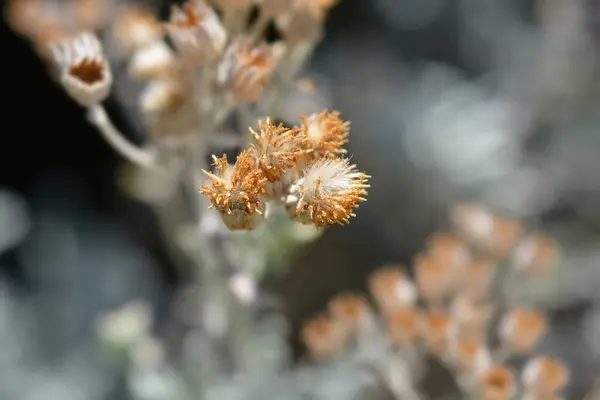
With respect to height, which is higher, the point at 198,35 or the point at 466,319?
the point at 198,35

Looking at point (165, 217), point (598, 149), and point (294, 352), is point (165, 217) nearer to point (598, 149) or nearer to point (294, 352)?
point (294, 352)

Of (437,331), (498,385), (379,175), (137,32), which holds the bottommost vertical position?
(498,385)

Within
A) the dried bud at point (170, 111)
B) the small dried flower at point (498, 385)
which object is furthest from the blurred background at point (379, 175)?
the dried bud at point (170, 111)

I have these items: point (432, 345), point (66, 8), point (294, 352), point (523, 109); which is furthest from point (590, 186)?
point (66, 8)

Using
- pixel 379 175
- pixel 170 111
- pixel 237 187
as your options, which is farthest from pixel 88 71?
pixel 379 175

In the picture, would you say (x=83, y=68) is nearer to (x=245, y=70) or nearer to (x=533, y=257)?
(x=245, y=70)

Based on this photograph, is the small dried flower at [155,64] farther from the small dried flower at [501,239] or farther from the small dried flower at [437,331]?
the small dried flower at [501,239]

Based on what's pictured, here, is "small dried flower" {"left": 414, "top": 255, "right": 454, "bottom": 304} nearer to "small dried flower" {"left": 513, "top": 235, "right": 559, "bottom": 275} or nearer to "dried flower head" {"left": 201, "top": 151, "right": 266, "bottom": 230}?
"small dried flower" {"left": 513, "top": 235, "right": 559, "bottom": 275}
